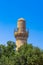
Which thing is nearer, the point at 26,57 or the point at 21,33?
the point at 26,57

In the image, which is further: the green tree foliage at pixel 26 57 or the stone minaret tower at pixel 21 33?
the stone minaret tower at pixel 21 33

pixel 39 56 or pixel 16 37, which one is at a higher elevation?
pixel 16 37

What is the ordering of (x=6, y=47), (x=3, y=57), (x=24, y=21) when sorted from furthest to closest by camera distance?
(x=24, y=21), (x=6, y=47), (x=3, y=57)

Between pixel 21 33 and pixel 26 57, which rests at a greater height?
pixel 21 33

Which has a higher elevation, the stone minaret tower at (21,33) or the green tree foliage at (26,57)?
the stone minaret tower at (21,33)

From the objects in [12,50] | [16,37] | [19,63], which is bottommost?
[19,63]

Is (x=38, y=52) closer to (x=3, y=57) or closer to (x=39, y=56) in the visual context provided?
(x=39, y=56)

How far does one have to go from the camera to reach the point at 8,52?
40.5 m

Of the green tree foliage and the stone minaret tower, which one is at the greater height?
the stone minaret tower

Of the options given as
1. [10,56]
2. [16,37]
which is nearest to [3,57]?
[10,56]

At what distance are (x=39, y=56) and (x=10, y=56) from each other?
4.44 metres

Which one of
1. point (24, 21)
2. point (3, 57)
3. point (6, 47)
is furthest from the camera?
point (24, 21)

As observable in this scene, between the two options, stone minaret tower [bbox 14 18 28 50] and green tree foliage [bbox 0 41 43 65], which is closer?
green tree foliage [bbox 0 41 43 65]

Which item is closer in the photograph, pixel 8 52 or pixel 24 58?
pixel 24 58
